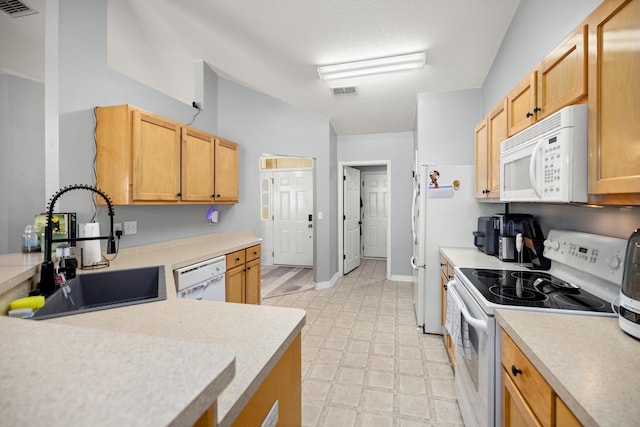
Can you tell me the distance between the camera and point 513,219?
2174 millimetres

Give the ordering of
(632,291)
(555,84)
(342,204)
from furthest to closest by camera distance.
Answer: (342,204) → (555,84) → (632,291)

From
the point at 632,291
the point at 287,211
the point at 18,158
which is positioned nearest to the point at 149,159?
the point at 18,158

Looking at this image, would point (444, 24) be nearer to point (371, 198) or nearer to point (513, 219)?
point (513, 219)

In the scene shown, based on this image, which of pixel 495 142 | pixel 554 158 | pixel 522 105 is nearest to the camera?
pixel 554 158

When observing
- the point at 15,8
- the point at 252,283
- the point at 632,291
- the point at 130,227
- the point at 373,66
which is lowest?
the point at 252,283

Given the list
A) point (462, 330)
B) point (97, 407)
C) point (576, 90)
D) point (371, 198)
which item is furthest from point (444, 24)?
point (371, 198)

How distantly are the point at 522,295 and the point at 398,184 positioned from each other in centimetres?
371

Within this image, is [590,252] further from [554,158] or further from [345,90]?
[345,90]

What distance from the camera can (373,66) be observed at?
2867mm

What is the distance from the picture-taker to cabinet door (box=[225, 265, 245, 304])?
9.16ft

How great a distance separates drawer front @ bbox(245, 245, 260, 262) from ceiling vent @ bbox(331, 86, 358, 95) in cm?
210

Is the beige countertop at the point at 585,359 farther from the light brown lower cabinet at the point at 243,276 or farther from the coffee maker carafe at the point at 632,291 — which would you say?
the light brown lower cabinet at the point at 243,276

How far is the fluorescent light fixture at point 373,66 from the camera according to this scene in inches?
107

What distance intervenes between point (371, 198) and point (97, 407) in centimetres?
659
